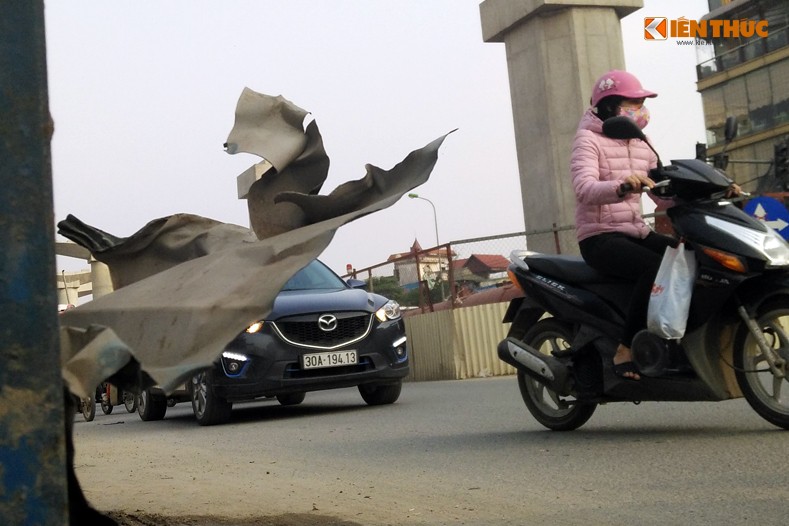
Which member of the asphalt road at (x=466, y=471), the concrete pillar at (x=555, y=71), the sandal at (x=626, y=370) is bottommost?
the asphalt road at (x=466, y=471)

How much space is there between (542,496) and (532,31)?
20859mm

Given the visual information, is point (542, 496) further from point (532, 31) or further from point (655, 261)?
point (532, 31)

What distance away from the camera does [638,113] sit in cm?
699

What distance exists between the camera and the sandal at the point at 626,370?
A: 22.0ft

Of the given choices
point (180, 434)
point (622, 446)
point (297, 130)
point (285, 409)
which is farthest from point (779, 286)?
point (285, 409)

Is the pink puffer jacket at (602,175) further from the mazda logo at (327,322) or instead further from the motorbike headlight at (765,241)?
the mazda logo at (327,322)

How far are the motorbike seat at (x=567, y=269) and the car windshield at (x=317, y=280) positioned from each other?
4.88m

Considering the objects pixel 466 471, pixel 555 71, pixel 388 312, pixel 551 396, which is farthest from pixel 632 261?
pixel 555 71

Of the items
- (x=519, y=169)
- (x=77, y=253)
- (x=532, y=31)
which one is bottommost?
(x=77, y=253)

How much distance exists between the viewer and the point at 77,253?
3568mm

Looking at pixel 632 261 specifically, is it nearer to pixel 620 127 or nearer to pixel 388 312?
pixel 620 127

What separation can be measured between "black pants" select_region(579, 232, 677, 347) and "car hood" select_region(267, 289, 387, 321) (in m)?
4.56

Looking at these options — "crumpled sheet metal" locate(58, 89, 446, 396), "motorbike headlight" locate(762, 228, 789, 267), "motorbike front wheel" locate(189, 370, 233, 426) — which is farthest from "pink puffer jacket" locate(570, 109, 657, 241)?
"motorbike front wheel" locate(189, 370, 233, 426)

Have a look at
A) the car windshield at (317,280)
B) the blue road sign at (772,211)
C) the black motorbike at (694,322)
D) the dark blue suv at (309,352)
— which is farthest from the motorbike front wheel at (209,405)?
the blue road sign at (772,211)
